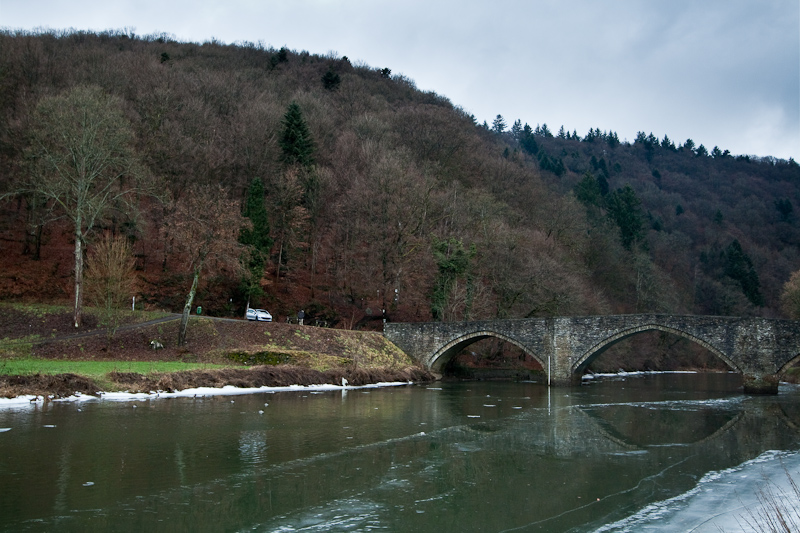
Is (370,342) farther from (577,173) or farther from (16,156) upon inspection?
(577,173)

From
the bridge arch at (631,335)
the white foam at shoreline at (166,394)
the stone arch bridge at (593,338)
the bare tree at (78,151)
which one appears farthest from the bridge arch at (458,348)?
the bare tree at (78,151)

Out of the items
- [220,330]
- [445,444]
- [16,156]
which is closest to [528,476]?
[445,444]

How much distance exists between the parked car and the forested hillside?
3.95 ft

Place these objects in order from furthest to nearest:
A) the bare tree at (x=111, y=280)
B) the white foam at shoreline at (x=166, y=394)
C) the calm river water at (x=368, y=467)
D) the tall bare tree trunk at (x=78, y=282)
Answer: the tall bare tree trunk at (x=78, y=282) < the bare tree at (x=111, y=280) < the white foam at shoreline at (x=166, y=394) < the calm river water at (x=368, y=467)

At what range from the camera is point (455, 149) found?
60188 millimetres

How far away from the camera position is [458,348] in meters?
41.9

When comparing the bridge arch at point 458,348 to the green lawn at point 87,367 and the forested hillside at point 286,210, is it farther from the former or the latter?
the green lawn at point 87,367

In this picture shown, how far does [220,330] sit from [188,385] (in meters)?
11.2

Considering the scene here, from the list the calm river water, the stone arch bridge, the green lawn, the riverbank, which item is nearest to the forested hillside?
the riverbank

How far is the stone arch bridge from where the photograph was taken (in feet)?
108

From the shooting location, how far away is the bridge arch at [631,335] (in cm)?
3434

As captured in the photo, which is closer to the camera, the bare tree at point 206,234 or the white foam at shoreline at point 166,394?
the white foam at shoreline at point 166,394

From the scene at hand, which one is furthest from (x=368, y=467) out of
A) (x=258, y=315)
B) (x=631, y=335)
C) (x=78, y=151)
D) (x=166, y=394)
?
(x=258, y=315)

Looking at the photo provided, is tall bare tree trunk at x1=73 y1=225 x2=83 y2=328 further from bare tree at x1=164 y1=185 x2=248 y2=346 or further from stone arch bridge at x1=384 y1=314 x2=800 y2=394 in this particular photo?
stone arch bridge at x1=384 y1=314 x2=800 y2=394
